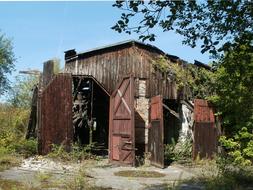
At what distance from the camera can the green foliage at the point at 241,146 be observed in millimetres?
17531

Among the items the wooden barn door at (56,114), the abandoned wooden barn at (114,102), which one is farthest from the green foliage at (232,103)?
the wooden barn door at (56,114)

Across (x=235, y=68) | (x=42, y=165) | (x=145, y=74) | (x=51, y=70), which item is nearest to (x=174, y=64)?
(x=145, y=74)

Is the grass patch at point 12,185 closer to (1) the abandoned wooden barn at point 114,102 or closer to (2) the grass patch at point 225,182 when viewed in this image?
(2) the grass patch at point 225,182

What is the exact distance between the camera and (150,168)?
55.5ft

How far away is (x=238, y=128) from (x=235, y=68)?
399 inches

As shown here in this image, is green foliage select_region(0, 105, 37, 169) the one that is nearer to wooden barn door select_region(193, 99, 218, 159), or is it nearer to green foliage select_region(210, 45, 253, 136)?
wooden barn door select_region(193, 99, 218, 159)

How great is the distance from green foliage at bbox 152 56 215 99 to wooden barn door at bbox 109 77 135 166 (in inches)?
144

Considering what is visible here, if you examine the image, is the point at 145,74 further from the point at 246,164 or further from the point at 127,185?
the point at 127,185

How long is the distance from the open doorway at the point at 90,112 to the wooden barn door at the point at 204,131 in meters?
4.48

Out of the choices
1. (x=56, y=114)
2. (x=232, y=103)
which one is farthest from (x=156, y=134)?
(x=56, y=114)

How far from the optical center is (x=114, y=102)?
19359 millimetres

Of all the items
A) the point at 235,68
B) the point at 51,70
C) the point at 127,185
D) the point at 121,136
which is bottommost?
the point at 127,185

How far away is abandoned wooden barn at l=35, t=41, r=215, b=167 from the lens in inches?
715

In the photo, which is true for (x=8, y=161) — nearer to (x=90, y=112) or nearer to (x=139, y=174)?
(x=139, y=174)
